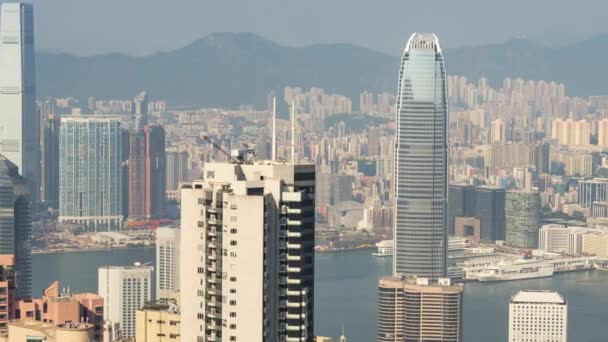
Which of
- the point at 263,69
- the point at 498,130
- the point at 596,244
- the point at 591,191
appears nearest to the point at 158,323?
the point at 596,244

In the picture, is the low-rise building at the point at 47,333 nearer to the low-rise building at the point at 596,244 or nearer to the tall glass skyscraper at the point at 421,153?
the tall glass skyscraper at the point at 421,153

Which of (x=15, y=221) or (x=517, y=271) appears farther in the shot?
(x=517, y=271)

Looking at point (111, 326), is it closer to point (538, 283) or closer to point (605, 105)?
point (538, 283)

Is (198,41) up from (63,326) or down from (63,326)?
up

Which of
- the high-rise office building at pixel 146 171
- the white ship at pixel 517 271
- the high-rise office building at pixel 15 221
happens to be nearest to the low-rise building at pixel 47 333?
the high-rise office building at pixel 15 221

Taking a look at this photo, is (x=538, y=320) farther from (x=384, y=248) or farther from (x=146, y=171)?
(x=146, y=171)

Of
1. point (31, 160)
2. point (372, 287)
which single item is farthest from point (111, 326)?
point (31, 160)
